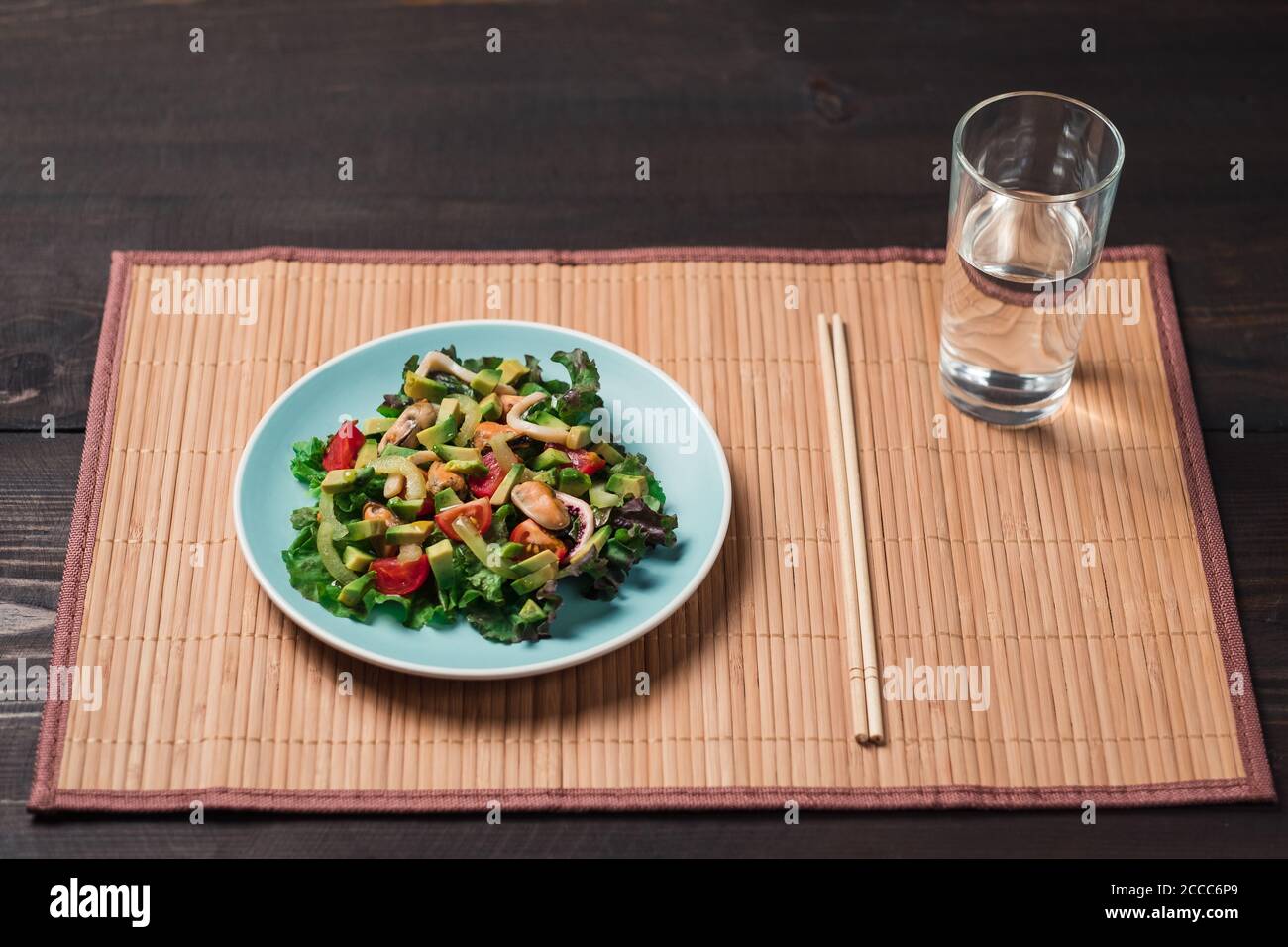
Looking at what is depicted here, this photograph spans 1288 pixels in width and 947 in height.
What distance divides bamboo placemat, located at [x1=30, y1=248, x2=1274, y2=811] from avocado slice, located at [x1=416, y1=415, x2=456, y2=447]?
31 centimetres

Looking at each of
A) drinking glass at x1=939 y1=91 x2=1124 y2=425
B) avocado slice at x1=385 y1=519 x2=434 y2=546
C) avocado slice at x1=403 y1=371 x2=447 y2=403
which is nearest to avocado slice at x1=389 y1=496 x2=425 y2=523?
avocado slice at x1=385 y1=519 x2=434 y2=546

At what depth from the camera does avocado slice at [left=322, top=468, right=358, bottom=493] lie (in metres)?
1.88

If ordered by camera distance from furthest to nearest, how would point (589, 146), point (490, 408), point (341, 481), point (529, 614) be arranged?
point (589, 146) → point (490, 408) → point (341, 481) → point (529, 614)

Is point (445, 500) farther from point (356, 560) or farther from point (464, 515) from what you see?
point (356, 560)

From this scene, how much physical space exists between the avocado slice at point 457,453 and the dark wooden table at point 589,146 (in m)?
0.57

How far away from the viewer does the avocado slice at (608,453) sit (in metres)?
1.96

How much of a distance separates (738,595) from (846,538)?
0.60 ft

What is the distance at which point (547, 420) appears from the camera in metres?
1.97

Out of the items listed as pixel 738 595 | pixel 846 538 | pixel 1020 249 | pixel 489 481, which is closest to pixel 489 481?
pixel 489 481

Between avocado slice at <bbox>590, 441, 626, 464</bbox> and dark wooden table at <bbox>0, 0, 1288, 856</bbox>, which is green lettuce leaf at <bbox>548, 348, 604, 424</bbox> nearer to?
avocado slice at <bbox>590, 441, 626, 464</bbox>

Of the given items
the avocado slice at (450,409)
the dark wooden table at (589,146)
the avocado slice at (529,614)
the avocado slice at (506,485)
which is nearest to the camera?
the avocado slice at (529,614)

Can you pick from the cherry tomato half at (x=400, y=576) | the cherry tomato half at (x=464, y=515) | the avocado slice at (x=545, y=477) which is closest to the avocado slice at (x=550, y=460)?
the avocado slice at (x=545, y=477)

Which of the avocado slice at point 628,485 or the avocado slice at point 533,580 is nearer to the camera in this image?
the avocado slice at point 533,580

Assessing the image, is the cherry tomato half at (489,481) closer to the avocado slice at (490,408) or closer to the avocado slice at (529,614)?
the avocado slice at (490,408)
